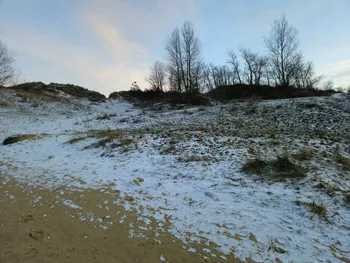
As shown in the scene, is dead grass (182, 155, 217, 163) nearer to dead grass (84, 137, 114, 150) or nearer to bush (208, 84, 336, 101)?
dead grass (84, 137, 114, 150)

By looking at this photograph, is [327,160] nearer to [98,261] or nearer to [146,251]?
[146,251]

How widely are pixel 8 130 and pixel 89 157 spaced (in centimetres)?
1068

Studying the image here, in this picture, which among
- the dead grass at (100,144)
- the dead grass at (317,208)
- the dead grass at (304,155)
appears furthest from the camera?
the dead grass at (100,144)

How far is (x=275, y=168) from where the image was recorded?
563 centimetres

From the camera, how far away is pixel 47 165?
7359mm

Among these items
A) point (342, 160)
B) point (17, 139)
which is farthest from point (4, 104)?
point (342, 160)

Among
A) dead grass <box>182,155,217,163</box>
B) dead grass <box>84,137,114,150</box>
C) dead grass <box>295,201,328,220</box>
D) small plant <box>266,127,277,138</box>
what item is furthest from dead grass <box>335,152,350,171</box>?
dead grass <box>84,137,114,150</box>

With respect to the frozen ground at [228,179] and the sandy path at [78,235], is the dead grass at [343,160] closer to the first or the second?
the frozen ground at [228,179]

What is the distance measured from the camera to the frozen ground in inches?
131

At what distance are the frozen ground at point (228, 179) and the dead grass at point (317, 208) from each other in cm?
3

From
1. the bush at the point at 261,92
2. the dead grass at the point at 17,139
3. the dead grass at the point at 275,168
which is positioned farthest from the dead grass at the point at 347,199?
the bush at the point at 261,92

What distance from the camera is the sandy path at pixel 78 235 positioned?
9.86ft

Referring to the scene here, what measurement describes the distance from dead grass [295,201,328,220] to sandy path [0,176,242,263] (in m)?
2.16

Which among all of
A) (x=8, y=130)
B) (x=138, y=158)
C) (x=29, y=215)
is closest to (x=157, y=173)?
(x=138, y=158)
